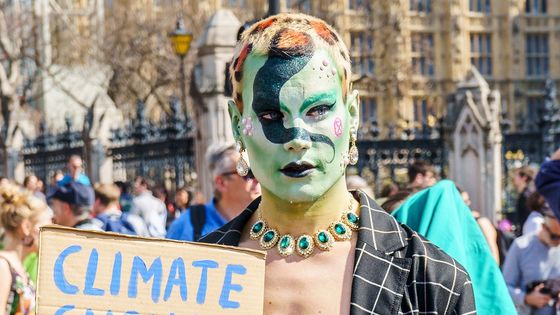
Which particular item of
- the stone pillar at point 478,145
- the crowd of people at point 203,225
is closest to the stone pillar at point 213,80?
the stone pillar at point 478,145

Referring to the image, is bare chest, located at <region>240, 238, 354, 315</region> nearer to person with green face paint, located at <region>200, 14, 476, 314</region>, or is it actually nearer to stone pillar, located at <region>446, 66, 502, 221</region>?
person with green face paint, located at <region>200, 14, 476, 314</region>

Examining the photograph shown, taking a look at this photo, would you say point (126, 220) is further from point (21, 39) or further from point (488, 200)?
point (21, 39)

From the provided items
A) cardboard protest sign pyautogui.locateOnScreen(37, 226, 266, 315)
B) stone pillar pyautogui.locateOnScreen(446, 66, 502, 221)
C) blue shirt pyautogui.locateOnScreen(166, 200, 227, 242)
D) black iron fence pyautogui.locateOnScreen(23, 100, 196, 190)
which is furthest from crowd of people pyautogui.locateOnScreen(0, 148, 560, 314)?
black iron fence pyautogui.locateOnScreen(23, 100, 196, 190)

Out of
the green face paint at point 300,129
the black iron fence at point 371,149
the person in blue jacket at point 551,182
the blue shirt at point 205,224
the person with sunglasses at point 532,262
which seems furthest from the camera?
the black iron fence at point 371,149

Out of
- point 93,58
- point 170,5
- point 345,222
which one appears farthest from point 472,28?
point 345,222

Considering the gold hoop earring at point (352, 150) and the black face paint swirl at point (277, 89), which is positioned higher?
the black face paint swirl at point (277, 89)

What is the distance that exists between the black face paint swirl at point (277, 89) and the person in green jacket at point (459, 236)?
0.86 meters

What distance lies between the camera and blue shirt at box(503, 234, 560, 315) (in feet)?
21.4

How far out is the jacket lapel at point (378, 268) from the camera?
2.63m

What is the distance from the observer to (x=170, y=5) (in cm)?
3125

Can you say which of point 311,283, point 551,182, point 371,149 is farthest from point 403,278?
point 371,149

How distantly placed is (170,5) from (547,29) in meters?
29.7

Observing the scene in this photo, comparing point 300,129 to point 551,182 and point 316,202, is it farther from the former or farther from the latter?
point 551,182

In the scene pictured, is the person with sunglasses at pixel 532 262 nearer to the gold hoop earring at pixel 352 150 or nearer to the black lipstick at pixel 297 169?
the gold hoop earring at pixel 352 150
